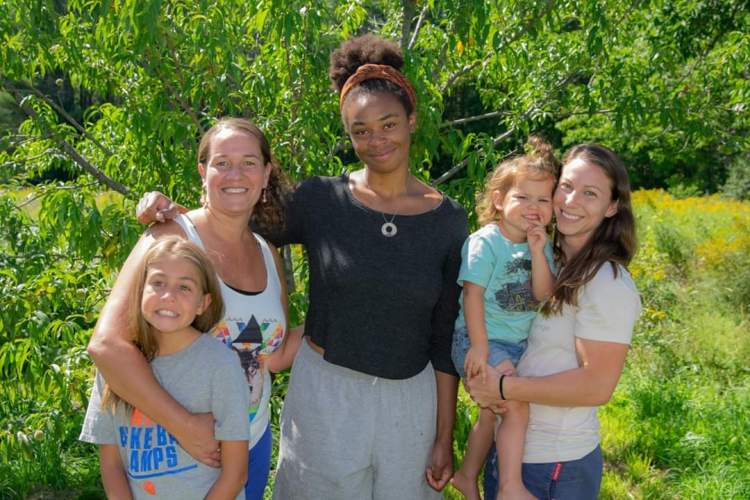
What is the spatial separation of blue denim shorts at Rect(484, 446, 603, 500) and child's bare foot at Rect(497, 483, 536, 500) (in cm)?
2

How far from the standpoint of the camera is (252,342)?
227 cm

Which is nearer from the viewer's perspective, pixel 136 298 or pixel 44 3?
pixel 136 298

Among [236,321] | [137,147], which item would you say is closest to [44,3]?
[137,147]

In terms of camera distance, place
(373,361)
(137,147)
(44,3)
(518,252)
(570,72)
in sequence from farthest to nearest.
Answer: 1. (570,72)
2. (137,147)
3. (44,3)
4. (518,252)
5. (373,361)

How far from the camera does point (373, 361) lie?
242cm

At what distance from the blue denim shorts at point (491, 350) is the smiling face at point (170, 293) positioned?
938 millimetres

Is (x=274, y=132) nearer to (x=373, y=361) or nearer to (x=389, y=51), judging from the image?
(x=389, y=51)

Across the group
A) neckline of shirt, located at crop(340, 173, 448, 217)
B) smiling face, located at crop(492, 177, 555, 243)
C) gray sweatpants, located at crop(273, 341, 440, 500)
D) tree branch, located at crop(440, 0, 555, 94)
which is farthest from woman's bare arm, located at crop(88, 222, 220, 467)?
tree branch, located at crop(440, 0, 555, 94)

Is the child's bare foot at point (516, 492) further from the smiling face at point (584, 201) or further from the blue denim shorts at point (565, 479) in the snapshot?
the smiling face at point (584, 201)

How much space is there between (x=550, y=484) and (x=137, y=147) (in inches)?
88.6

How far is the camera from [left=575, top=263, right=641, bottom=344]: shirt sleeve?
221cm

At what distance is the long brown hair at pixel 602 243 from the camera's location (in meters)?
2.27

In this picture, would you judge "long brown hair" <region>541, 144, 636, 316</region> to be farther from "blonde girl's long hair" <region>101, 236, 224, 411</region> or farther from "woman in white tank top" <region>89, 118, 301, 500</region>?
"blonde girl's long hair" <region>101, 236, 224, 411</region>

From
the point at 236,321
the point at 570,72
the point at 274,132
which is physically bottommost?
the point at 236,321
